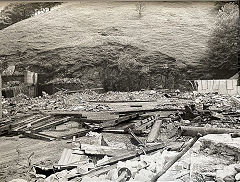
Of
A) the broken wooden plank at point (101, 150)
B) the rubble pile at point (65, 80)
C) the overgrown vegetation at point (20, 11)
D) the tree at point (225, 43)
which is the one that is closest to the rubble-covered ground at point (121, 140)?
the broken wooden plank at point (101, 150)

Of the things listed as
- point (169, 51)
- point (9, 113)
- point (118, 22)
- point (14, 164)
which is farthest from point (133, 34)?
point (14, 164)

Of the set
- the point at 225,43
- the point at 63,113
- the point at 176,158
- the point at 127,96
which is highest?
the point at 225,43

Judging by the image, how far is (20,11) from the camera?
157 inches

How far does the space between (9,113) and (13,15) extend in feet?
3.74

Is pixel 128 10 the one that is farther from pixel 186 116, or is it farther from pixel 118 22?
pixel 186 116

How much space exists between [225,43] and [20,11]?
96.6 inches

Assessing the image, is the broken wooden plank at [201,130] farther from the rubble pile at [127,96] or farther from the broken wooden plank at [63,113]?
the broken wooden plank at [63,113]

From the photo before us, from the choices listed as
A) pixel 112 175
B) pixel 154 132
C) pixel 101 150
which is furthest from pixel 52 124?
pixel 154 132

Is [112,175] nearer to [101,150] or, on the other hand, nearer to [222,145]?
[101,150]

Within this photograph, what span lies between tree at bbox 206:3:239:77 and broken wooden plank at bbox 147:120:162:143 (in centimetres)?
90

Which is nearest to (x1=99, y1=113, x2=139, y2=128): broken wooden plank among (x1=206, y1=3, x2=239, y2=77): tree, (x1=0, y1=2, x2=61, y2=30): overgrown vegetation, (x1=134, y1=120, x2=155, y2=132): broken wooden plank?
(x1=134, y1=120, x2=155, y2=132): broken wooden plank

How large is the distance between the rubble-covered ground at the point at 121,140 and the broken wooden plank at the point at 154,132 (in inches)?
1.0

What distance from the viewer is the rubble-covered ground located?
354cm

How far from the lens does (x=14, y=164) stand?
363 centimetres
